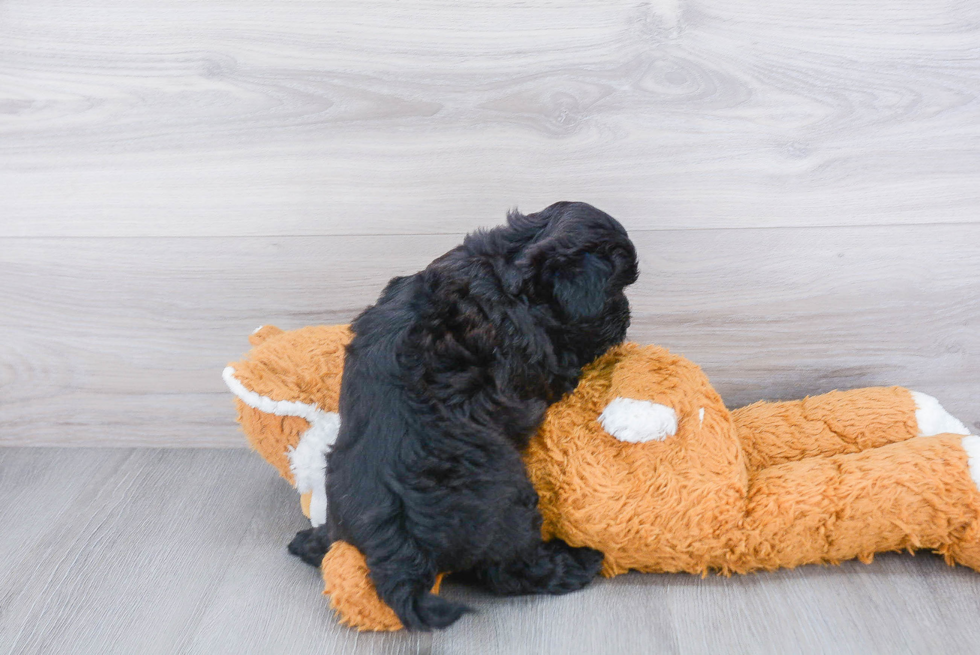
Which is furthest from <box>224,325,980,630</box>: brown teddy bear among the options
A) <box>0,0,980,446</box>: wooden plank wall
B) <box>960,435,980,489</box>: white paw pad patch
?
Answer: <box>0,0,980,446</box>: wooden plank wall

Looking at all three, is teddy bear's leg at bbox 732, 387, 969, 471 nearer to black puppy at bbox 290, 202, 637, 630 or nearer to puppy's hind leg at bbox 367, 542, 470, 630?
black puppy at bbox 290, 202, 637, 630

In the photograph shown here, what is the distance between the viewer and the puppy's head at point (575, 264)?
92cm

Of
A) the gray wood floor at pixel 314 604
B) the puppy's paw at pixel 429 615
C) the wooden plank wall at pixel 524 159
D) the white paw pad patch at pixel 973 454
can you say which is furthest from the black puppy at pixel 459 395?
the white paw pad patch at pixel 973 454

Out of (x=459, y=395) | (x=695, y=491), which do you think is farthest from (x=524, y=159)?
(x=695, y=491)

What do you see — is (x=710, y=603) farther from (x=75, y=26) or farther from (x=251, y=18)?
(x=75, y=26)

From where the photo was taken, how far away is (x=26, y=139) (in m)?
1.31

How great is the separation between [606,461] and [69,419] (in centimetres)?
111

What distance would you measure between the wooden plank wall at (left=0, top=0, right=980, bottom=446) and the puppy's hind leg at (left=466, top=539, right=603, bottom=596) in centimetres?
44

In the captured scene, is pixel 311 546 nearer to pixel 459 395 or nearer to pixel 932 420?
pixel 459 395

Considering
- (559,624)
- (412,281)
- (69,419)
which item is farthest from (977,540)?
(69,419)

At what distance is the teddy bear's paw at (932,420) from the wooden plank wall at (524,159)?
0.17 metres

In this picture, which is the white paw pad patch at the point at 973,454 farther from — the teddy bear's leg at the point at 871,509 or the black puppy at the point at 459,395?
the black puppy at the point at 459,395

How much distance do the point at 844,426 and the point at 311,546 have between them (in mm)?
824

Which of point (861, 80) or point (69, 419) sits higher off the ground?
point (861, 80)
